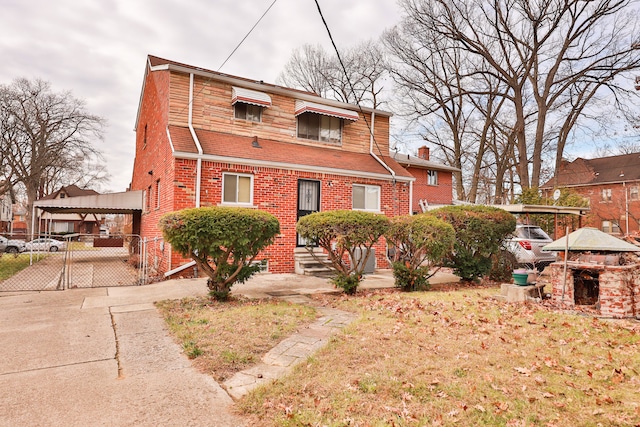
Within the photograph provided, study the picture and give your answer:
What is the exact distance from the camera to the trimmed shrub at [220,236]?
626 centimetres

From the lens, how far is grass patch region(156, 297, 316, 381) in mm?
3920

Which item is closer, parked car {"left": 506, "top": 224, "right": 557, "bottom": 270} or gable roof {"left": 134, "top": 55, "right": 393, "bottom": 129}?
parked car {"left": 506, "top": 224, "right": 557, "bottom": 270}

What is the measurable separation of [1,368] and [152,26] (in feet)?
23.8

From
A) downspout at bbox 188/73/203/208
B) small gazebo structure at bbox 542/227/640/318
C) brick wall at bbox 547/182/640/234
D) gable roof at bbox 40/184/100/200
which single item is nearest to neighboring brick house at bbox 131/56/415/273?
downspout at bbox 188/73/203/208

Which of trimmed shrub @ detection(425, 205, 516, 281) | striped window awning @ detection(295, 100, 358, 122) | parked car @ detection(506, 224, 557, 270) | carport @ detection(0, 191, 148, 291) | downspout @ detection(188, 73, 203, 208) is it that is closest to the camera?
trimmed shrub @ detection(425, 205, 516, 281)

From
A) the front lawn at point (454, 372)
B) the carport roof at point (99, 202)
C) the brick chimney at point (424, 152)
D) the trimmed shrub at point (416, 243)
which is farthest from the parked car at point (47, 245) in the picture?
the brick chimney at point (424, 152)

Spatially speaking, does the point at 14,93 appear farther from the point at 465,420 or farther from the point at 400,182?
the point at 465,420

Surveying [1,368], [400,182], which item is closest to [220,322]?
[1,368]

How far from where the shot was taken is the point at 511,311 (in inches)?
246

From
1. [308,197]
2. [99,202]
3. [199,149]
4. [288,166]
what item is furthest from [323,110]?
[99,202]

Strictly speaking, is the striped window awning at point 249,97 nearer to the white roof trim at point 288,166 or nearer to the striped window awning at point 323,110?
the striped window awning at point 323,110

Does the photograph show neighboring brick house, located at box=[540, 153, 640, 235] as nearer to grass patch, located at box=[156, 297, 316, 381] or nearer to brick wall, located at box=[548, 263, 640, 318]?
brick wall, located at box=[548, 263, 640, 318]

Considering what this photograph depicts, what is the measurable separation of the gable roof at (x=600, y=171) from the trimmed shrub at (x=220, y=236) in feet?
118

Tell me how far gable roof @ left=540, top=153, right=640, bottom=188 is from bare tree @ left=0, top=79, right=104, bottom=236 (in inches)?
1748
